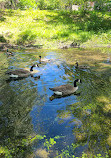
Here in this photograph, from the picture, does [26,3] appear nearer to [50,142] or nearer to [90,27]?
[90,27]

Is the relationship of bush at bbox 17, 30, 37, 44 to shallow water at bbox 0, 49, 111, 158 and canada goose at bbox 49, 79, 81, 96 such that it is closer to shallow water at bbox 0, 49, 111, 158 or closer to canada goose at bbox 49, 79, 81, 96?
shallow water at bbox 0, 49, 111, 158

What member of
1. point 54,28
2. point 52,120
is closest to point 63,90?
point 52,120

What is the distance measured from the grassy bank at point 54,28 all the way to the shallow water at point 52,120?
59.9ft

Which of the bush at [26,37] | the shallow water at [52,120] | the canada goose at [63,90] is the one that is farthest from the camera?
the bush at [26,37]

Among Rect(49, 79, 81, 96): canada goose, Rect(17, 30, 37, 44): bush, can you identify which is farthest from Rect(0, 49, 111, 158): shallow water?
Rect(17, 30, 37, 44): bush

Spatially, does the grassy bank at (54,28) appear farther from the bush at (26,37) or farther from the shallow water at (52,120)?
the shallow water at (52,120)

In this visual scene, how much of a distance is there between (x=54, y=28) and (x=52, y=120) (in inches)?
1181

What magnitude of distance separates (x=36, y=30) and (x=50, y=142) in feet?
96.0

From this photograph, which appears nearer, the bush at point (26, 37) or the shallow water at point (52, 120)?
the shallow water at point (52, 120)

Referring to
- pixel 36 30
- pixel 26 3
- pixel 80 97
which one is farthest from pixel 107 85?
pixel 26 3

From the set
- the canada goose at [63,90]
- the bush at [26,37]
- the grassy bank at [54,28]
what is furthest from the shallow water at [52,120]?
the bush at [26,37]

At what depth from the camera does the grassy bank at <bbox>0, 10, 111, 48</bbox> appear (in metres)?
27.4

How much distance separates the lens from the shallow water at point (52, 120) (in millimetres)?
4556

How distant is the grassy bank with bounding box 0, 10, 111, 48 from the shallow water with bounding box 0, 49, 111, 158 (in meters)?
18.3
